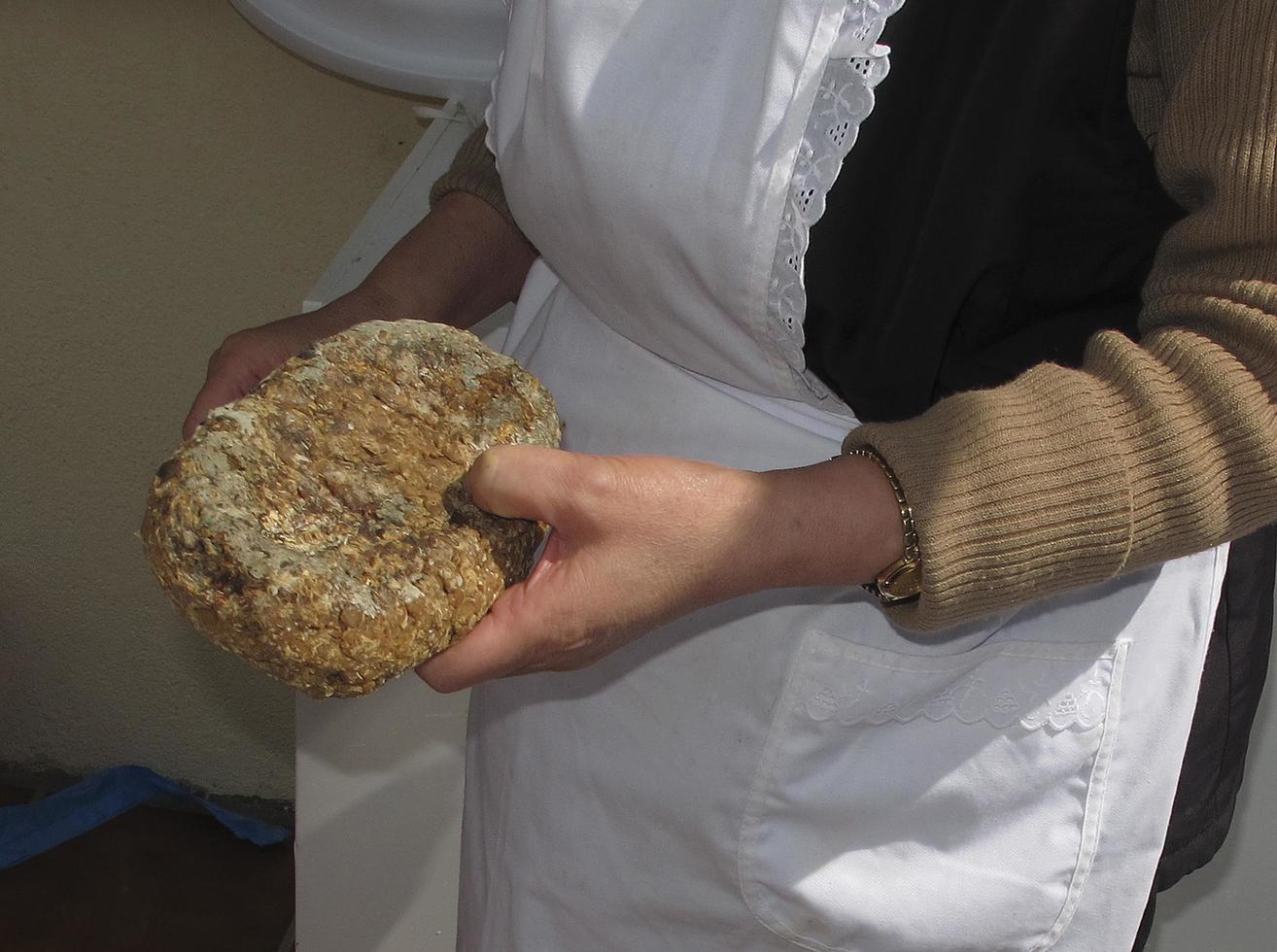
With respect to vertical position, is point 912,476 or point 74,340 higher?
point 912,476

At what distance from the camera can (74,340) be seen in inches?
71.9

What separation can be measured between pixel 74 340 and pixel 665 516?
4.75 feet

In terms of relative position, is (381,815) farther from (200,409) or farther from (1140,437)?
(1140,437)

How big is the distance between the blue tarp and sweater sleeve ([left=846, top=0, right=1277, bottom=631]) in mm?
1735

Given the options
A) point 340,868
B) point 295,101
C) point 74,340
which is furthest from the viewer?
point 74,340

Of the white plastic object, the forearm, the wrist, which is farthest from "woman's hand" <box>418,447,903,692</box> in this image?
the white plastic object

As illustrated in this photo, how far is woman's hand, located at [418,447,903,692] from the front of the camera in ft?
2.29

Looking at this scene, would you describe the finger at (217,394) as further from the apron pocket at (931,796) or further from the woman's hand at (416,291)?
the apron pocket at (931,796)

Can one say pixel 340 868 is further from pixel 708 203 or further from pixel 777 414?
pixel 708 203

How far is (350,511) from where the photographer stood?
739 millimetres

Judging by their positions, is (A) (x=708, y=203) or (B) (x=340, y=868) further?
(B) (x=340, y=868)

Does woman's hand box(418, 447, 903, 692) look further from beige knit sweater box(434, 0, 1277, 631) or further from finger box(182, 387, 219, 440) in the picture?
finger box(182, 387, 219, 440)

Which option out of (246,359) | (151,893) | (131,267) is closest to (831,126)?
(246,359)

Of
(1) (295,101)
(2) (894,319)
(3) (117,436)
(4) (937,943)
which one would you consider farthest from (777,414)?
(3) (117,436)
